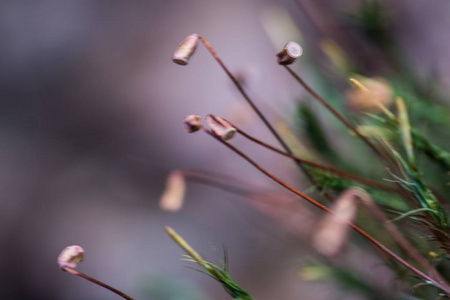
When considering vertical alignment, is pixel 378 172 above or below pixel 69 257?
above

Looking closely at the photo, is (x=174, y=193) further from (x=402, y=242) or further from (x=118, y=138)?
(x=118, y=138)

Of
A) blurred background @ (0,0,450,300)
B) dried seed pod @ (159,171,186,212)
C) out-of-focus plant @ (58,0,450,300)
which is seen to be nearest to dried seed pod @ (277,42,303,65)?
out-of-focus plant @ (58,0,450,300)

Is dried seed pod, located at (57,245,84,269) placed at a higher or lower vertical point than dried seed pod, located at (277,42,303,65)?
lower

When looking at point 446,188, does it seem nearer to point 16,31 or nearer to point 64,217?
point 64,217

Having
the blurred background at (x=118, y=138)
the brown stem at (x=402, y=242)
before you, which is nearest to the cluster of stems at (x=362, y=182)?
the brown stem at (x=402, y=242)


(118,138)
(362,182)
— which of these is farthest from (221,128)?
(118,138)

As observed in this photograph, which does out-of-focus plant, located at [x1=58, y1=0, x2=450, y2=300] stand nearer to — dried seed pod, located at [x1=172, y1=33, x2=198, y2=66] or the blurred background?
dried seed pod, located at [x1=172, y1=33, x2=198, y2=66]

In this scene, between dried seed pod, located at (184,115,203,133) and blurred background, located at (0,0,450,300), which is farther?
blurred background, located at (0,0,450,300)

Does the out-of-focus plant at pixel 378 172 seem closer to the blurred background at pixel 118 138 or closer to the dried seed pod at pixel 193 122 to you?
the dried seed pod at pixel 193 122
